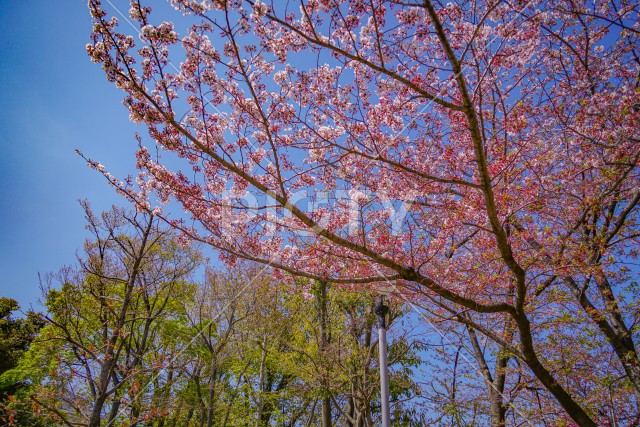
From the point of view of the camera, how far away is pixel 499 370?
7938 mm

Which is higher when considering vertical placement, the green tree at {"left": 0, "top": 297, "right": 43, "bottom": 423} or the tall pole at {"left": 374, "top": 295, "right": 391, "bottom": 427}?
the green tree at {"left": 0, "top": 297, "right": 43, "bottom": 423}

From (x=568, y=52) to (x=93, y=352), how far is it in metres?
10.2

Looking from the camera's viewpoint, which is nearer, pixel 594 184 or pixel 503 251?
pixel 503 251

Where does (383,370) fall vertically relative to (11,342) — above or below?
below

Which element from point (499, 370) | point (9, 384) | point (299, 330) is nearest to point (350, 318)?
point (299, 330)

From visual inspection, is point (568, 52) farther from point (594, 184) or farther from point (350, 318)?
point (350, 318)

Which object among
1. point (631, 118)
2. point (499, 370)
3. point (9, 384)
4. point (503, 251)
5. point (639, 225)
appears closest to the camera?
point (503, 251)

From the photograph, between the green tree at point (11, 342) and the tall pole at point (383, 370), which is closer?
the tall pole at point (383, 370)

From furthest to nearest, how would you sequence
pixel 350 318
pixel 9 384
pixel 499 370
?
pixel 9 384 < pixel 350 318 < pixel 499 370

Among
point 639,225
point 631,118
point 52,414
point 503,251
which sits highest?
point 631,118

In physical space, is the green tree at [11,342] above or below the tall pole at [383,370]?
above

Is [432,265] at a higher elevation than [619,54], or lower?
lower

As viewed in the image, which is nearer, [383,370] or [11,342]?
[383,370]

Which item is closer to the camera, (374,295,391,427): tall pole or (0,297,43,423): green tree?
(374,295,391,427): tall pole
